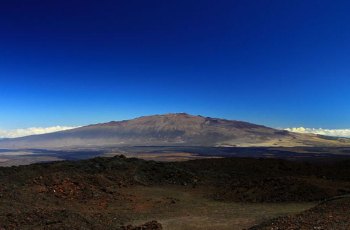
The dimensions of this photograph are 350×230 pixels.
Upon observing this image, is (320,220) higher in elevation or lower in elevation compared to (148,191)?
higher

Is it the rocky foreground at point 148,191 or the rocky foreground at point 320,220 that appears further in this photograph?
the rocky foreground at point 148,191

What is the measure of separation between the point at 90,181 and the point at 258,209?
13.5 meters

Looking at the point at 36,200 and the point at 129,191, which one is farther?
the point at 129,191

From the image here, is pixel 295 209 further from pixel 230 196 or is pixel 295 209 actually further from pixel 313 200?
pixel 230 196

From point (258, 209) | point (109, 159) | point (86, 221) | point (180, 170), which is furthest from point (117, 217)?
point (109, 159)

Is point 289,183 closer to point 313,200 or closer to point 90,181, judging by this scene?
point 313,200

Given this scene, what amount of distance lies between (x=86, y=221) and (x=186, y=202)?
11322mm

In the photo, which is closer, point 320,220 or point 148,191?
point 320,220

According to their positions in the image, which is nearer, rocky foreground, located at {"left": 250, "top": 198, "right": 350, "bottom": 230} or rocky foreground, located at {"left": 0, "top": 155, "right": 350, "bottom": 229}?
rocky foreground, located at {"left": 250, "top": 198, "right": 350, "bottom": 230}

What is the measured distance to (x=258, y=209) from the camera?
25.9 metres

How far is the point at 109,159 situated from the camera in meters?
44.2

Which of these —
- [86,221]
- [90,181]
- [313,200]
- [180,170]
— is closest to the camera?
[86,221]

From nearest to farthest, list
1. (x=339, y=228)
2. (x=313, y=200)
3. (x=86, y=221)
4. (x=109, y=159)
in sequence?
(x=339, y=228)
(x=86, y=221)
(x=313, y=200)
(x=109, y=159)

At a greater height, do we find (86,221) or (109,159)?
(109,159)
